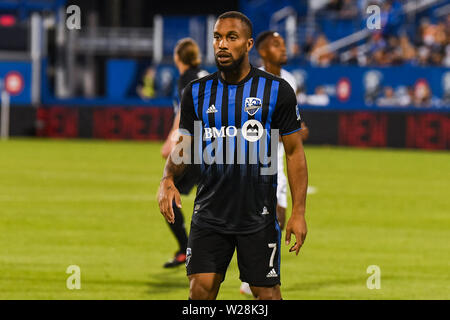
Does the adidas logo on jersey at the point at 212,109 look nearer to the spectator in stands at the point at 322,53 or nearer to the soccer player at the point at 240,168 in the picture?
the soccer player at the point at 240,168

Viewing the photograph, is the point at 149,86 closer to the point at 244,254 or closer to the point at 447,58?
the point at 447,58

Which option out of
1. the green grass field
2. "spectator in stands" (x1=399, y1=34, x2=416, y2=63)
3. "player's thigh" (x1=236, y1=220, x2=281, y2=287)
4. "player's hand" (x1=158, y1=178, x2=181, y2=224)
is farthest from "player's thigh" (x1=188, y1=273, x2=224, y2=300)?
"spectator in stands" (x1=399, y1=34, x2=416, y2=63)

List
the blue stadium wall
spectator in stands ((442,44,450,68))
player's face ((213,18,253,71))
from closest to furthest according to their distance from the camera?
1. player's face ((213,18,253,71))
2. the blue stadium wall
3. spectator in stands ((442,44,450,68))

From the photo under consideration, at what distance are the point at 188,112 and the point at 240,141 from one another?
1.32 feet

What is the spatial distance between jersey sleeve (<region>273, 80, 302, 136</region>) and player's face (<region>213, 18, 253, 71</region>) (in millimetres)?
336

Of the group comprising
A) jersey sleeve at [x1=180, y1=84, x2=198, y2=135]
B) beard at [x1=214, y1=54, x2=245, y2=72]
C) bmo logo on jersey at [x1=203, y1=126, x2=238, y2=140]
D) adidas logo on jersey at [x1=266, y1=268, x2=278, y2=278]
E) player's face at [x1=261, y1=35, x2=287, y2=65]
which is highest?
player's face at [x1=261, y1=35, x2=287, y2=65]

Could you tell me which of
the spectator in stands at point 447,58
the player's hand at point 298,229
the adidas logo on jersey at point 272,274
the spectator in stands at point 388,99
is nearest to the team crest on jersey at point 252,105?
the player's hand at point 298,229

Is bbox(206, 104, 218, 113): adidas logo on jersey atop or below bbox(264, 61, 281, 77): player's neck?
below

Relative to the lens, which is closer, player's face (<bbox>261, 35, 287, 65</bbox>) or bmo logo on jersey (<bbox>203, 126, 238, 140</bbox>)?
bmo logo on jersey (<bbox>203, 126, 238, 140</bbox>)

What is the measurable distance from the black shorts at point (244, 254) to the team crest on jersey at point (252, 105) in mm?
730

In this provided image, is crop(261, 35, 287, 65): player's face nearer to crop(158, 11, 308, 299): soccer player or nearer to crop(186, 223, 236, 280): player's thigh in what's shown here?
crop(158, 11, 308, 299): soccer player

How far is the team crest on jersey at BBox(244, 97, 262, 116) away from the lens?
589 cm

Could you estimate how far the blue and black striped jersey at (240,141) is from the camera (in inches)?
233

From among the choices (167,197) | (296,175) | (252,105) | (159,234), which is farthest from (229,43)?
(159,234)
